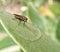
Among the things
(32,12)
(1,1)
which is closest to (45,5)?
(32,12)

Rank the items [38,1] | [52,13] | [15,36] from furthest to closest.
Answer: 1. [52,13]
2. [38,1]
3. [15,36]

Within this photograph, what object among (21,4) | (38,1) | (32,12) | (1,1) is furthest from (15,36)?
(38,1)

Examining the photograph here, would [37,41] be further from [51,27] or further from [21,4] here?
[51,27]

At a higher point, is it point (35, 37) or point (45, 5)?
point (45, 5)

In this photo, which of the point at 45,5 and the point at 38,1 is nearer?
the point at 38,1

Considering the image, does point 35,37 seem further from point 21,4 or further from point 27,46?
point 21,4

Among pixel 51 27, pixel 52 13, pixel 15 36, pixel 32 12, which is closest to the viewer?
pixel 15 36

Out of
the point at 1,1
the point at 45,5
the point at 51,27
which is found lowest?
the point at 1,1

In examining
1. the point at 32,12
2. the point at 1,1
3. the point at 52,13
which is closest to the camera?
the point at 1,1

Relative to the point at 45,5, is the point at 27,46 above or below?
below
